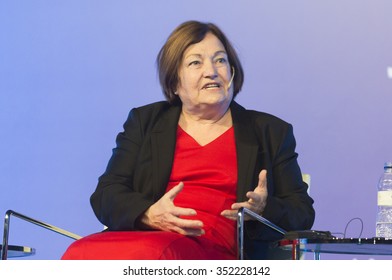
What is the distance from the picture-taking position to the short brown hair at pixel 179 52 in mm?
3096

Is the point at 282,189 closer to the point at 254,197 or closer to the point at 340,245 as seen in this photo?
the point at 254,197

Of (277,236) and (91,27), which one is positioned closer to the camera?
(277,236)

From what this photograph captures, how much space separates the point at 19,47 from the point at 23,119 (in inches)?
14.8

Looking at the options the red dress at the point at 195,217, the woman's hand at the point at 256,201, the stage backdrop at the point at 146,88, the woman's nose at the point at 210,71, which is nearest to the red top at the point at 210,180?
the red dress at the point at 195,217

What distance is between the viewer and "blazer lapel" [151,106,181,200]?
295 centimetres

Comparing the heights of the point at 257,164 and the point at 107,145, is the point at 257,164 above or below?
below

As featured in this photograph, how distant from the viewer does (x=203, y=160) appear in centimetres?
297

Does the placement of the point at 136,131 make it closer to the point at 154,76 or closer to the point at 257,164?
the point at 257,164

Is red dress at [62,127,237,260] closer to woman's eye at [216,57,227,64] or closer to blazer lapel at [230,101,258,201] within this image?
blazer lapel at [230,101,258,201]

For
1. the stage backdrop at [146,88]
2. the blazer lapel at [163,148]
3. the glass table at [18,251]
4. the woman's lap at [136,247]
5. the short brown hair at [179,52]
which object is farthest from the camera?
the stage backdrop at [146,88]

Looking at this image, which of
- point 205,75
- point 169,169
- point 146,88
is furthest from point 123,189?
point 146,88

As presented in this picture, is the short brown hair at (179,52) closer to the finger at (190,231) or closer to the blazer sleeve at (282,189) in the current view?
the blazer sleeve at (282,189)
